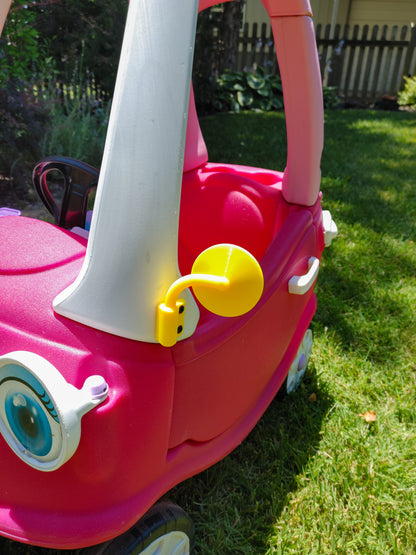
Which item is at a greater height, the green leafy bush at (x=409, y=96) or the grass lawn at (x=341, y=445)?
the green leafy bush at (x=409, y=96)

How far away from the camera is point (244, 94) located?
6.46 meters

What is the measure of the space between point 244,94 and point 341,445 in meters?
5.70

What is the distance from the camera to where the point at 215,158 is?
403 cm

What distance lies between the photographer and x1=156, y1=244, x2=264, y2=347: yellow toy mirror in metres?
0.72

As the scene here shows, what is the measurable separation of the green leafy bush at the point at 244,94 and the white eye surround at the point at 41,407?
19.8 ft

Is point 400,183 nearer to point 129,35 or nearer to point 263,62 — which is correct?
point 129,35

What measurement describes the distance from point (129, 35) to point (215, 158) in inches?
133

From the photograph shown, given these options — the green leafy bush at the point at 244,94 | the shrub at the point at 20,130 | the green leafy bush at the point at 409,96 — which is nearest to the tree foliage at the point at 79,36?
the shrub at the point at 20,130

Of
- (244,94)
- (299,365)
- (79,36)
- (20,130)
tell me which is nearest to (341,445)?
(299,365)

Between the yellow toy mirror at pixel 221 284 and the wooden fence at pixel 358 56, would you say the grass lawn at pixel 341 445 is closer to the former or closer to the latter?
the yellow toy mirror at pixel 221 284

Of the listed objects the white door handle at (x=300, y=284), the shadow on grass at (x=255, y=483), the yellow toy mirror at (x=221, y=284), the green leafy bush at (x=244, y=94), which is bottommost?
the shadow on grass at (x=255, y=483)

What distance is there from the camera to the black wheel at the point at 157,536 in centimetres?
92

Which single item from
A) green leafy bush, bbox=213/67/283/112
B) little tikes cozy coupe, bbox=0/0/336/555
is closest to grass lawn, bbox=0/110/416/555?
little tikes cozy coupe, bbox=0/0/336/555

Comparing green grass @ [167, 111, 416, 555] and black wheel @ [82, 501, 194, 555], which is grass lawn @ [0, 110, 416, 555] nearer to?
green grass @ [167, 111, 416, 555]
